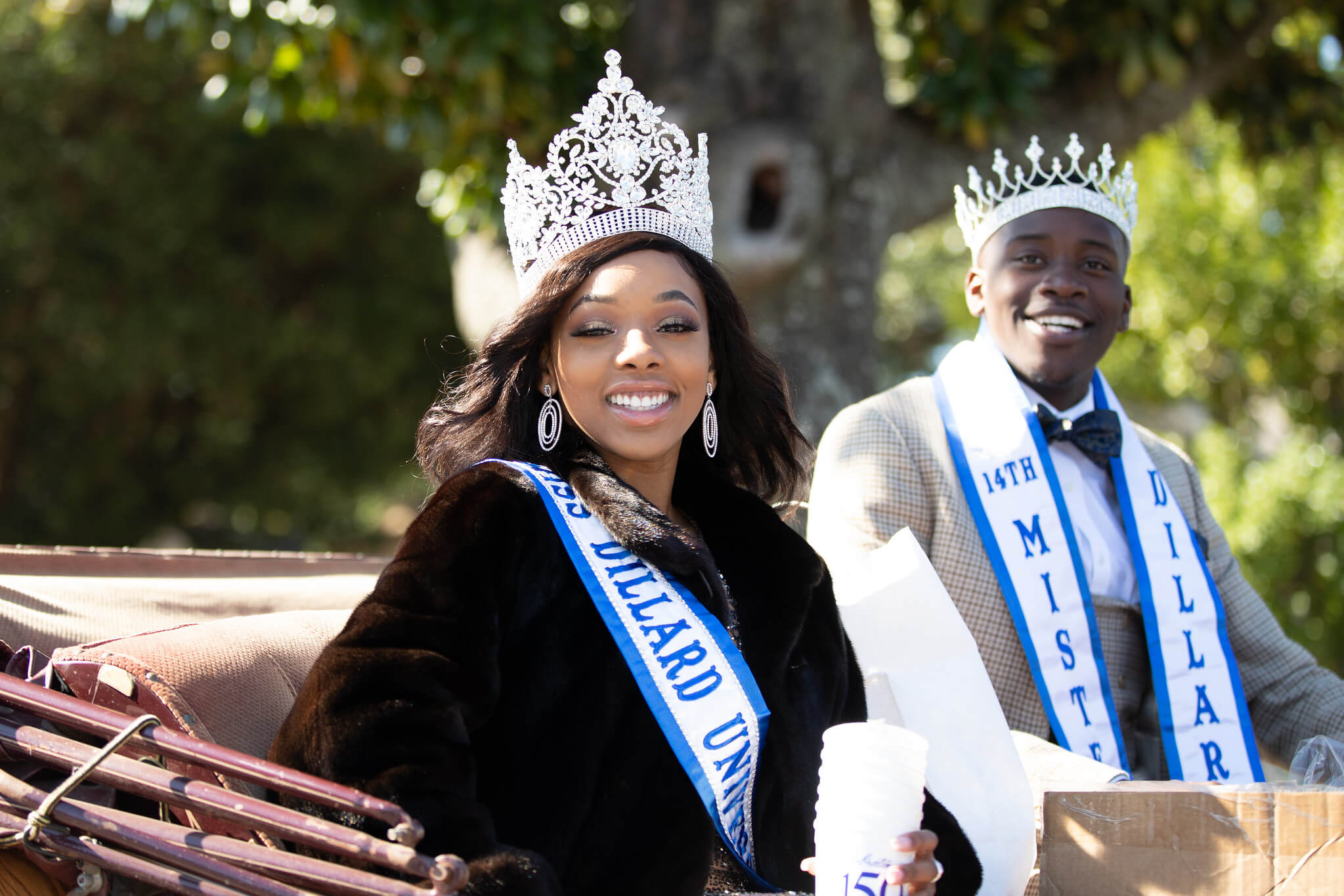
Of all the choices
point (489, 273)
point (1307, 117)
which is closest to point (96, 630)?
point (489, 273)

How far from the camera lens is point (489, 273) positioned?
5730 mm

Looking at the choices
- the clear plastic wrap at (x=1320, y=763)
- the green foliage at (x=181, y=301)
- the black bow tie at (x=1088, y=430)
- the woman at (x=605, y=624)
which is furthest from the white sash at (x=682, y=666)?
the green foliage at (x=181, y=301)

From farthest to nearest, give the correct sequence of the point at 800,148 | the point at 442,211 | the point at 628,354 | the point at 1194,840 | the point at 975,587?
the point at 442,211, the point at 800,148, the point at 975,587, the point at 628,354, the point at 1194,840

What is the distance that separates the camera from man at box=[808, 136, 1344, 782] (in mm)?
3049

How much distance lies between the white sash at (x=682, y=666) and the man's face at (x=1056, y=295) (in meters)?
1.39

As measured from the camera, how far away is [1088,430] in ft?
10.7

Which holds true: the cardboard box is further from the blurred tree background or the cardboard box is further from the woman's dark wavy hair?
the blurred tree background

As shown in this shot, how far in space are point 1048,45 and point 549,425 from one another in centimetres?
408

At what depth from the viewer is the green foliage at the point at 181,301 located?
915 centimetres

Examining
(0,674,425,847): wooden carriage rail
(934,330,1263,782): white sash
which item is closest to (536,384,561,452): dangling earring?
(0,674,425,847): wooden carriage rail

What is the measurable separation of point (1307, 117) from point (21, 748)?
22.1ft

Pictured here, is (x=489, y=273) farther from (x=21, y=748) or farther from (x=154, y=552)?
(x=21, y=748)

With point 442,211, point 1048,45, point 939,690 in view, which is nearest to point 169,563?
point 939,690

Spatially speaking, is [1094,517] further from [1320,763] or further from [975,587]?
[1320,763]
